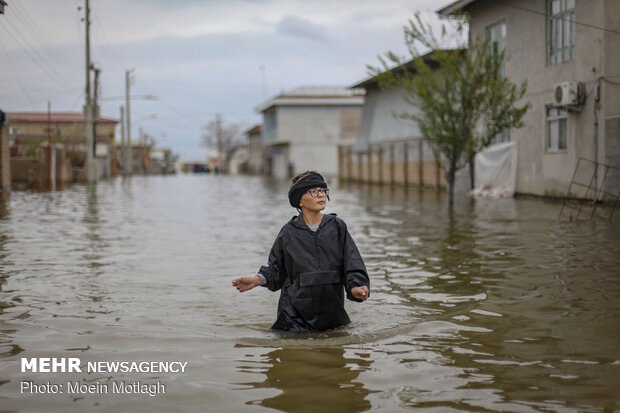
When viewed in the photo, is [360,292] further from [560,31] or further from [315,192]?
[560,31]

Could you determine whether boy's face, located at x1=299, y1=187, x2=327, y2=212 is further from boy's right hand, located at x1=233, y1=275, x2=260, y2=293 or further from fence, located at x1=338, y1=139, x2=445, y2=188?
fence, located at x1=338, y1=139, x2=445, y2=188

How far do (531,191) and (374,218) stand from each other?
8921 millimetres

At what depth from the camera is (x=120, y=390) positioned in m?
4.36

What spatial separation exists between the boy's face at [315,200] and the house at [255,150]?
269ft

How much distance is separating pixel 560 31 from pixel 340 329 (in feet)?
61.6

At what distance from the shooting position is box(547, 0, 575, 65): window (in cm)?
2142

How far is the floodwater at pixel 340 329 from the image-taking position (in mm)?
4266

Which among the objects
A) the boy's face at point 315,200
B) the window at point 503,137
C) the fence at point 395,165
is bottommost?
the boy's face at point 315,200

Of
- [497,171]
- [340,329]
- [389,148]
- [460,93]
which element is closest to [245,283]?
[340,329]

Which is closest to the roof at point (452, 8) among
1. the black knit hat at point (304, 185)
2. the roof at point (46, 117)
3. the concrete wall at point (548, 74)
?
the concrete wall at point (548, 74)

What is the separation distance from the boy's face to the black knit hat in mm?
31

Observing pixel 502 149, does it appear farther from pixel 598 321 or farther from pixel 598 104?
pixel 598 321

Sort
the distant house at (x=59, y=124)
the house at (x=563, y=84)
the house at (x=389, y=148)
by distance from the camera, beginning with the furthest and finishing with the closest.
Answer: the distant house at (x=59, y=124) < the house at (x=389, y=148) < the house at (x=563, y=84)

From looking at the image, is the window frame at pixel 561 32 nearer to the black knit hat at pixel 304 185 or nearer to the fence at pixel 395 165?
the fence at pixel 395 165
